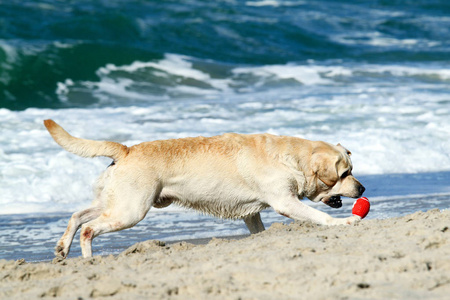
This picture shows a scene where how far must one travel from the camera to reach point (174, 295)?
3006mm

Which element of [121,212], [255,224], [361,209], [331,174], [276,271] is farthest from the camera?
[255,224]

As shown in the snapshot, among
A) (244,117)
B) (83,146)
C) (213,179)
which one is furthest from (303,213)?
(244,117)

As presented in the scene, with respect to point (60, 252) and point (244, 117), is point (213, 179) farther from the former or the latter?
point (244, 117)

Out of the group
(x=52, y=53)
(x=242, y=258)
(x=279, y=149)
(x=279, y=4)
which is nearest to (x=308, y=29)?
(x=279, y=4)

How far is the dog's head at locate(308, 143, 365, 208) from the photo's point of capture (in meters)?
5.06

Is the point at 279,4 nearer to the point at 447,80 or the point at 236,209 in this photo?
the point at 447,80

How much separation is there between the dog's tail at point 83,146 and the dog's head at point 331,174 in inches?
61.1

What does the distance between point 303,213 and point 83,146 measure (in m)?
1.78

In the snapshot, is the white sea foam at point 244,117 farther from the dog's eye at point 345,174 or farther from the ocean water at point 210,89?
the dog's eye at point 345,174

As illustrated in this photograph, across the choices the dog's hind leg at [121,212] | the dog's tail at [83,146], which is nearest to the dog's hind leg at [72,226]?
the dog's hind leg at [121,212]

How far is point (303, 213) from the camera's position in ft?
15.9

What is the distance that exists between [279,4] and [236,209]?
71.2 ft

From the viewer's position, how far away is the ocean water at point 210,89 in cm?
711

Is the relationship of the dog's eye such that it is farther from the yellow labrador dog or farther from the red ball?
the red ball
